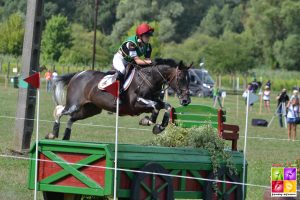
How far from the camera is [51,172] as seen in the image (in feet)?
35.5

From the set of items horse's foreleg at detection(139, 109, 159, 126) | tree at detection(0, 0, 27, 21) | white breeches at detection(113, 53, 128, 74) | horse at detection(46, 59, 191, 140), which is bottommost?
horse's foreleg at detection(139, 109, 159, 126)

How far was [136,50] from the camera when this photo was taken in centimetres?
1527

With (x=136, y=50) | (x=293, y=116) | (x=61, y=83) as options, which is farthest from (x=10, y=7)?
(x=136, y=50)

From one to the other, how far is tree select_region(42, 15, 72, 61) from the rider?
240ft

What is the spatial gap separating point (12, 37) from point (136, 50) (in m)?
66.8

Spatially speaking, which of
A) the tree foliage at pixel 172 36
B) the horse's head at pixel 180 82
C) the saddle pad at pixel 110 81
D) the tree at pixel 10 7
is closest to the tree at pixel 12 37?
the tree foliage at pixel 172 36

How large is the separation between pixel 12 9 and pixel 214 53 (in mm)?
31693

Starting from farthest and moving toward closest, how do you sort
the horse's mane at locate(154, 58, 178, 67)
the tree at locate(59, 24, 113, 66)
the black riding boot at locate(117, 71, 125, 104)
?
1. the tree at locate(59, 24, 113, 66)
2. the black riding boot at locate(117, 71, 125, 104)
3. the horse's mane at locate(154, 58, 178, 67)

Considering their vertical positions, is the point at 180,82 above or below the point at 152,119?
above

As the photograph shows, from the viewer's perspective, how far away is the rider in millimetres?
15031

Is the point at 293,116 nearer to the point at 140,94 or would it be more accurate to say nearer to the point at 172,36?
the point at 140,94

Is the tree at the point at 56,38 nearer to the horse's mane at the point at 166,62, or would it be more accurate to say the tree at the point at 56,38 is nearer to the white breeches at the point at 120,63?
the white breeches at the point at 120,63

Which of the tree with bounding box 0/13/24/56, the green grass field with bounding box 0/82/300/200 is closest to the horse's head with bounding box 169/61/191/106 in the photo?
the green grass field with bounding box 0/82/300/200

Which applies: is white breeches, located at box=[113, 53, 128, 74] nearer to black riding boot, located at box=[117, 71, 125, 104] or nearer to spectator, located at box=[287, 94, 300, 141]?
black riding boot, located at box=[117, 71, 125, 104]
